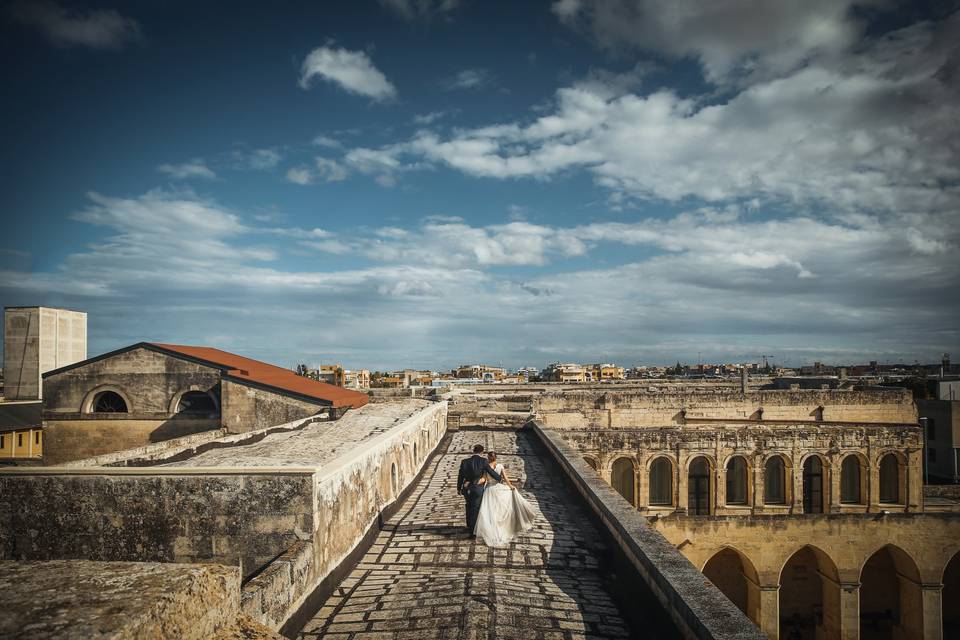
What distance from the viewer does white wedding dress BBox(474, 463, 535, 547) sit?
677cm

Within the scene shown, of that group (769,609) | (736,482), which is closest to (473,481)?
(769,609)

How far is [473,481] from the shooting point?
6973 millimetres

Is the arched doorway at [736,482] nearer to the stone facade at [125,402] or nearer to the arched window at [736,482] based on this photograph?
the arched window at [736,482]

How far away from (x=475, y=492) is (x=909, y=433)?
67.4ft

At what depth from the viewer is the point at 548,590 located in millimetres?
5480

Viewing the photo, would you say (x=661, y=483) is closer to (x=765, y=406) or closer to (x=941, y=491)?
(x=765, y=406)

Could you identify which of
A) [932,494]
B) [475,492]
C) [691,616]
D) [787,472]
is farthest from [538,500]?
[932,494]

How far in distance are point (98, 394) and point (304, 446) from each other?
42.9 ft

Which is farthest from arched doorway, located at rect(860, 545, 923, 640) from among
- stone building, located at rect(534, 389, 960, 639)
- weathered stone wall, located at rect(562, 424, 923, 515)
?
weathered stone wall, located at rect(562, 424, 923, 515)

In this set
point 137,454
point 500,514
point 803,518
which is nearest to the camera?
point 500,514

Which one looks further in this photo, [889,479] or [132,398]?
[889,479]

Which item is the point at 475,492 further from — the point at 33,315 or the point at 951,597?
the point at 33,315

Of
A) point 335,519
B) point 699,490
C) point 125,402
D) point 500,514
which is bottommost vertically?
point 699,490

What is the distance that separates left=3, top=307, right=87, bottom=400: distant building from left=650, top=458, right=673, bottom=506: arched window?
86.9 ft
